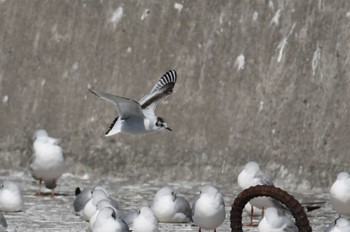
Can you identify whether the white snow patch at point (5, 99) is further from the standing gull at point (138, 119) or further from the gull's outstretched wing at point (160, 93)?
the standing gull at point (138, 119)

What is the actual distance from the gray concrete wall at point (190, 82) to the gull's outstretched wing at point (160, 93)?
4928 millimetres

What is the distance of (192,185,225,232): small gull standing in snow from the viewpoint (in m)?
16.3

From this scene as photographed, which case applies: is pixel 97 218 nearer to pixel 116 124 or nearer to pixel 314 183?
pixel 116 124

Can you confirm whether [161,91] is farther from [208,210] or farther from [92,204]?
[208,210]

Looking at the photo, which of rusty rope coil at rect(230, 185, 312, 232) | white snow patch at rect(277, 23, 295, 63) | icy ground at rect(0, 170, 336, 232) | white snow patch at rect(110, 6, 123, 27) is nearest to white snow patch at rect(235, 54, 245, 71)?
white snow patch at rect(277, 23, 295, 63)

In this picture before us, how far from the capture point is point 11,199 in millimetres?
18703

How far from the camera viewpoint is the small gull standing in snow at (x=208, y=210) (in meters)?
16.3

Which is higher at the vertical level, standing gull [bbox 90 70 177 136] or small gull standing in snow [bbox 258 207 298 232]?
standing gull [bbox 90 70 177 136]

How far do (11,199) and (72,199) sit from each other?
225 centimetres

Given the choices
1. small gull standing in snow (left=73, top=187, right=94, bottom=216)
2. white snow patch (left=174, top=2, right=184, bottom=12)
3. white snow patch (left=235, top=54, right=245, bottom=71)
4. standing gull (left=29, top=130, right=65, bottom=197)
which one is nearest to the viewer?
small gull standing in snow (left=73, top=187, right=94, bottom=216)

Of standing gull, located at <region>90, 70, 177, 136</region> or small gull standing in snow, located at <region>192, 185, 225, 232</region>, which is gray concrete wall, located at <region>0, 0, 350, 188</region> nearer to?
standing gull, located at <region>90, 70, 177, 136</region>

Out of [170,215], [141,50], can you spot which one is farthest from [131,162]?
[170,215]

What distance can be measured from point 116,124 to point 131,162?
18.8 ft

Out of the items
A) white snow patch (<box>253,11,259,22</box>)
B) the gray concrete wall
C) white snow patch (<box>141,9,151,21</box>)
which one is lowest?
the gray concrete wall
